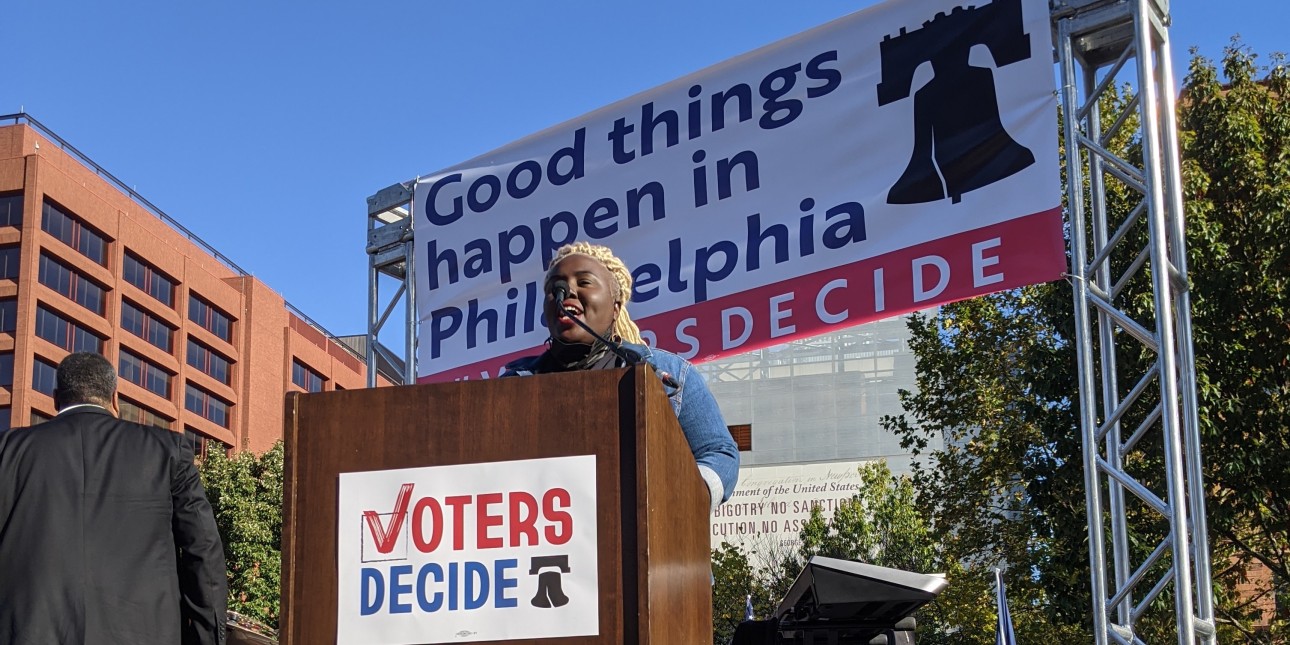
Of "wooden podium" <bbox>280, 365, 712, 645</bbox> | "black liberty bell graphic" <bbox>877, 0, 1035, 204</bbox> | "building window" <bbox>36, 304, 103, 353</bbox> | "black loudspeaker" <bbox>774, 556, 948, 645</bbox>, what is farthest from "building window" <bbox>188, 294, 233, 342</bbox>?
"wooden podium" <bbox>280, 365, 712, 645</bbox>

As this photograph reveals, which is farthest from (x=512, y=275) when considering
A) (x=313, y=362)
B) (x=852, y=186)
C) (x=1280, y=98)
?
(x=313, y=362)

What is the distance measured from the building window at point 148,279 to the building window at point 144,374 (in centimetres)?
292

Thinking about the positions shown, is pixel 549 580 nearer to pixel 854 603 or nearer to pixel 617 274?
pixel 617 274

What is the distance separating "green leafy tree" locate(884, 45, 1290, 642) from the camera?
480 inches

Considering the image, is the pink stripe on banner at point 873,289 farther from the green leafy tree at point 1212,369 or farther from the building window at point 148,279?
the building window at point 148,279

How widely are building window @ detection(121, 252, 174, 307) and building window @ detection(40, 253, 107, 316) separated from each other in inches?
70.8

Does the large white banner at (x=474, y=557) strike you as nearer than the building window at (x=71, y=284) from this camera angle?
Yes

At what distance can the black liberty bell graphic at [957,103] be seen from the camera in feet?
22.6

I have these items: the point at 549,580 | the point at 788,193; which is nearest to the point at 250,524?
the point at 788,193

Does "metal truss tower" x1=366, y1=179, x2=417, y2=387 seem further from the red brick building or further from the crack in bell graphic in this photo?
the red brick building

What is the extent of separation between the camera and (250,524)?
1313 inches

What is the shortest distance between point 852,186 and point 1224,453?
655 centimetres

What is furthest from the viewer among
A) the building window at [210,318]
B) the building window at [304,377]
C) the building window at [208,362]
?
the building window at [304,377]

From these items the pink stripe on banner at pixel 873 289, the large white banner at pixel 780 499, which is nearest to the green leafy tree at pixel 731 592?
the large white banner at pixel 780 499
